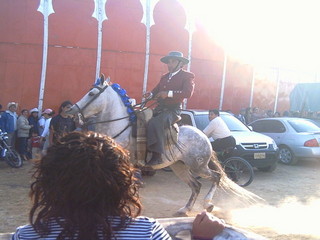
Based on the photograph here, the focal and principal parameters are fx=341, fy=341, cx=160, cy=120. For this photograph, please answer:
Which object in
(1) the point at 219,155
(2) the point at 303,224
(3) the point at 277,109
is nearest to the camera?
(2) the point at 303,224

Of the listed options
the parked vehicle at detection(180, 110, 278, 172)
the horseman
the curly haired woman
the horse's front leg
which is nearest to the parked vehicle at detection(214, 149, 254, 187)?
the parked vehicle at detection(180, 110, 278, 172)

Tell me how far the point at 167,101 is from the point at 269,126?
7.38m

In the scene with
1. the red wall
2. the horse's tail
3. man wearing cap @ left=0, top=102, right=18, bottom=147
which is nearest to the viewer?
the horse's tail

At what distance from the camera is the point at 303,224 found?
18.7 feet

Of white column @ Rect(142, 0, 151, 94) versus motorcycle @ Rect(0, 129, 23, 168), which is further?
white column @ Rect(142, 0, 151, 94)

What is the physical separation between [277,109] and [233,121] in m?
8.10

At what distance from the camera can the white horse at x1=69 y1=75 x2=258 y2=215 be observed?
6176mm

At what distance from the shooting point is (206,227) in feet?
6.86

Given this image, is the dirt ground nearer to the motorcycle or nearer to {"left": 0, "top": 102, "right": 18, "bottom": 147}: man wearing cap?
the motorcycle

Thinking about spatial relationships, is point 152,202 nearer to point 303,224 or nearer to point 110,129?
point 110,129

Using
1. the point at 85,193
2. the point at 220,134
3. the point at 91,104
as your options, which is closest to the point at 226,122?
the point at 220,134

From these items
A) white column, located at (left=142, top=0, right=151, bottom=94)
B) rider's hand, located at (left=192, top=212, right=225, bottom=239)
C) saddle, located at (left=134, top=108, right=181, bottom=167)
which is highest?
white column, located at (left=142, top=0, right=151, bottom=94)

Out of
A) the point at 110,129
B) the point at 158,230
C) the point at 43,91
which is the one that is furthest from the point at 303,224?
the point at 43,91

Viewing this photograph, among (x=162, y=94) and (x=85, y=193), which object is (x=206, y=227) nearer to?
(x=85, y=193)
